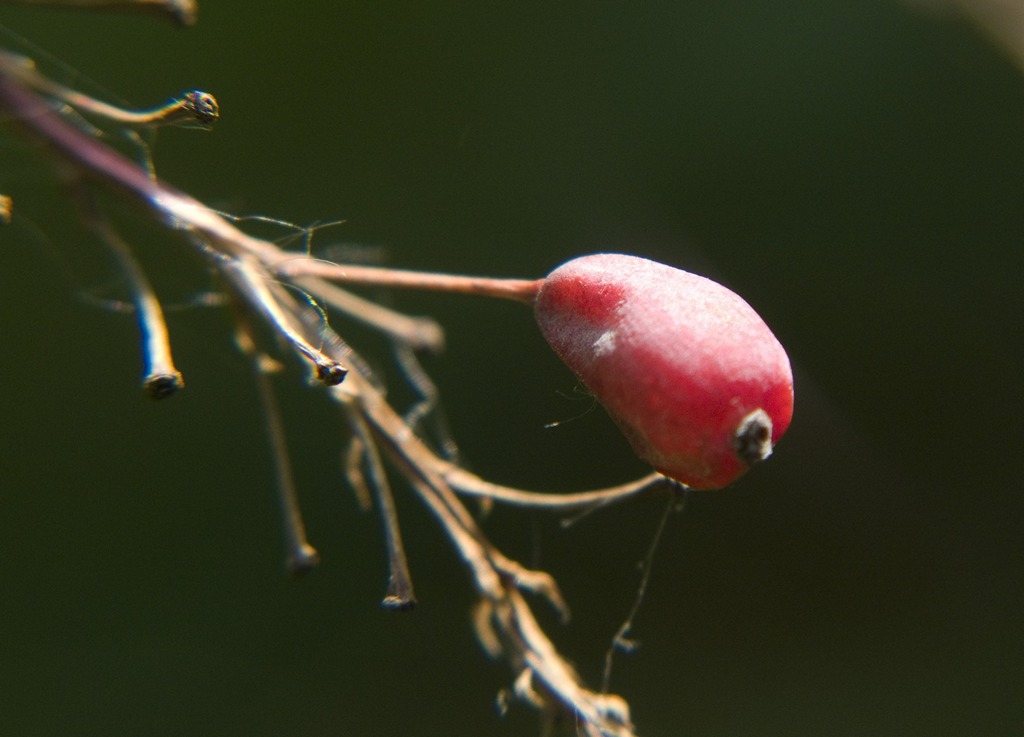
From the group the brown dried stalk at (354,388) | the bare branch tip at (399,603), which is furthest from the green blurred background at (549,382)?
the bare branch tip at (399,603)

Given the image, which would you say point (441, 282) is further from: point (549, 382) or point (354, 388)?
point (549, 382)

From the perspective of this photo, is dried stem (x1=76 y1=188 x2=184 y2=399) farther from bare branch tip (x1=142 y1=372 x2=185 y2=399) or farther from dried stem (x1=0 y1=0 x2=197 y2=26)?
dried stem (x1=0 y1=0 x2=197 y2=26)

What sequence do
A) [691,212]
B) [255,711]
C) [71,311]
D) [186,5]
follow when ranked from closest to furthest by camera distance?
[186,5], [71,311], [255,711], [691,212]

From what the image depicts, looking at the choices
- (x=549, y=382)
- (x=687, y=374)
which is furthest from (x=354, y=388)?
(x=549, y=382)

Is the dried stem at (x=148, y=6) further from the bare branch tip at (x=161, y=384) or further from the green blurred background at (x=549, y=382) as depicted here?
the green blurred background at (x=549, y=382)

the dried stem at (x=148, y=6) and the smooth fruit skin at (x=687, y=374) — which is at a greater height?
the dried stem at (x=148, y=6)

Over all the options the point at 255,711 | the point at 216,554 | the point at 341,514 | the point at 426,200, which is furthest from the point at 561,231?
the point at 255,711

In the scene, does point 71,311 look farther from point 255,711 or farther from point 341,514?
point 255,711
